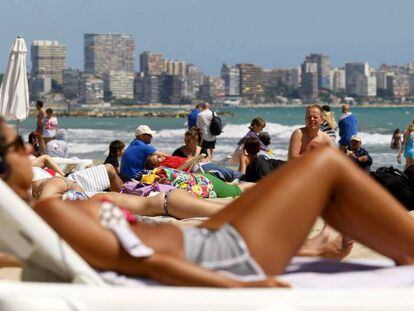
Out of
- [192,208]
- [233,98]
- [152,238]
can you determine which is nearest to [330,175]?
[152,238]

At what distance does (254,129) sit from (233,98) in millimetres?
131407

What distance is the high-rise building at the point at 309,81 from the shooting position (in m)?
144

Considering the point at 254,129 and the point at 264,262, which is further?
the point at 254,129

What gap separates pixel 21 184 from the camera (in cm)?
325

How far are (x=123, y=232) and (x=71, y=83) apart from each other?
139 m

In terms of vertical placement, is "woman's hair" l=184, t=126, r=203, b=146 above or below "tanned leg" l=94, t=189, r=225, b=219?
above

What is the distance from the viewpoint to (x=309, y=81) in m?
148

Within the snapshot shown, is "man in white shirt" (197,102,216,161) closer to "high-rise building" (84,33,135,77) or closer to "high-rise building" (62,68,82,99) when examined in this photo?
"high-rise building" (62,68,82,99)

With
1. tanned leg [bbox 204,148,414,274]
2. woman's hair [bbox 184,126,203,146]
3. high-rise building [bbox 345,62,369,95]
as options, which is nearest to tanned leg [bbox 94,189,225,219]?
woman's hair [bbox 184,126,203,146]

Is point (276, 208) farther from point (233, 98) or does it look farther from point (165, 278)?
point (233, 98)

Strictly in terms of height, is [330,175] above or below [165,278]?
above

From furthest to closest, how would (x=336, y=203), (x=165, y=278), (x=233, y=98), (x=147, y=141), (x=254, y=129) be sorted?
(x=233, y=98)
(x=254, y=129)
(x=147, y=141)
(x=336, y=203)
(x=165, y=278)

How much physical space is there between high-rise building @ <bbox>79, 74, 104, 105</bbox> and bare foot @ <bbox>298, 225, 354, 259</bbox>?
127791mm

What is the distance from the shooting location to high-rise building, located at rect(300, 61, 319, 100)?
474ft
